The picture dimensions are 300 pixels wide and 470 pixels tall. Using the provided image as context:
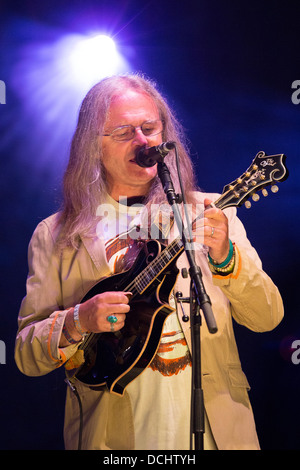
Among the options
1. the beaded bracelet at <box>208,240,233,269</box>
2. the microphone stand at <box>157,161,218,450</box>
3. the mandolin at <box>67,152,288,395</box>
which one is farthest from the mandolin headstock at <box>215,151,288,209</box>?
the microphone stand at <box>157,161,218,450</box>

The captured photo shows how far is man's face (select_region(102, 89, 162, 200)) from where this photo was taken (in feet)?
7.88

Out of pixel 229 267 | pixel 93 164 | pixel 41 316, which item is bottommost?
pixel 41 316

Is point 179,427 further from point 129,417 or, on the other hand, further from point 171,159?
point 171,159

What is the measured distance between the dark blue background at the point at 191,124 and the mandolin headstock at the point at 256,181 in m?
1.43

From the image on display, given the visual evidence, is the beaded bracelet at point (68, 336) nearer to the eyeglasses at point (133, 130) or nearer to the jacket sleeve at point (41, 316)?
the jacket sleeve at point (41, 316)

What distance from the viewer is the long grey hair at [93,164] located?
2435 mm

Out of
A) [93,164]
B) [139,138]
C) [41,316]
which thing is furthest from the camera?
[93,164]

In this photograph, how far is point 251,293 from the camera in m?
1.94

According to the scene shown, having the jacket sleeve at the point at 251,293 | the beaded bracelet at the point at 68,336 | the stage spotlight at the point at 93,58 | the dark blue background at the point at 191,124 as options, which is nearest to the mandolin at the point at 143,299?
the beaded bracelet at the point at 68,336

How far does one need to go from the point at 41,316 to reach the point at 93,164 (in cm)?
84

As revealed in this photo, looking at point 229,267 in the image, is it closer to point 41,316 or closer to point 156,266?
point 156,266

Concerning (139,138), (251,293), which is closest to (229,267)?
(251,293)

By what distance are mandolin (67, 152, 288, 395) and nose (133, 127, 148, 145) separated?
544mm

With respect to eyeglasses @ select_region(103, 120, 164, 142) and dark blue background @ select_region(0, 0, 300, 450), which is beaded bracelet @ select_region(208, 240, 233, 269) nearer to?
eyeglasses @ select_region(103, 120, 164, 142)
